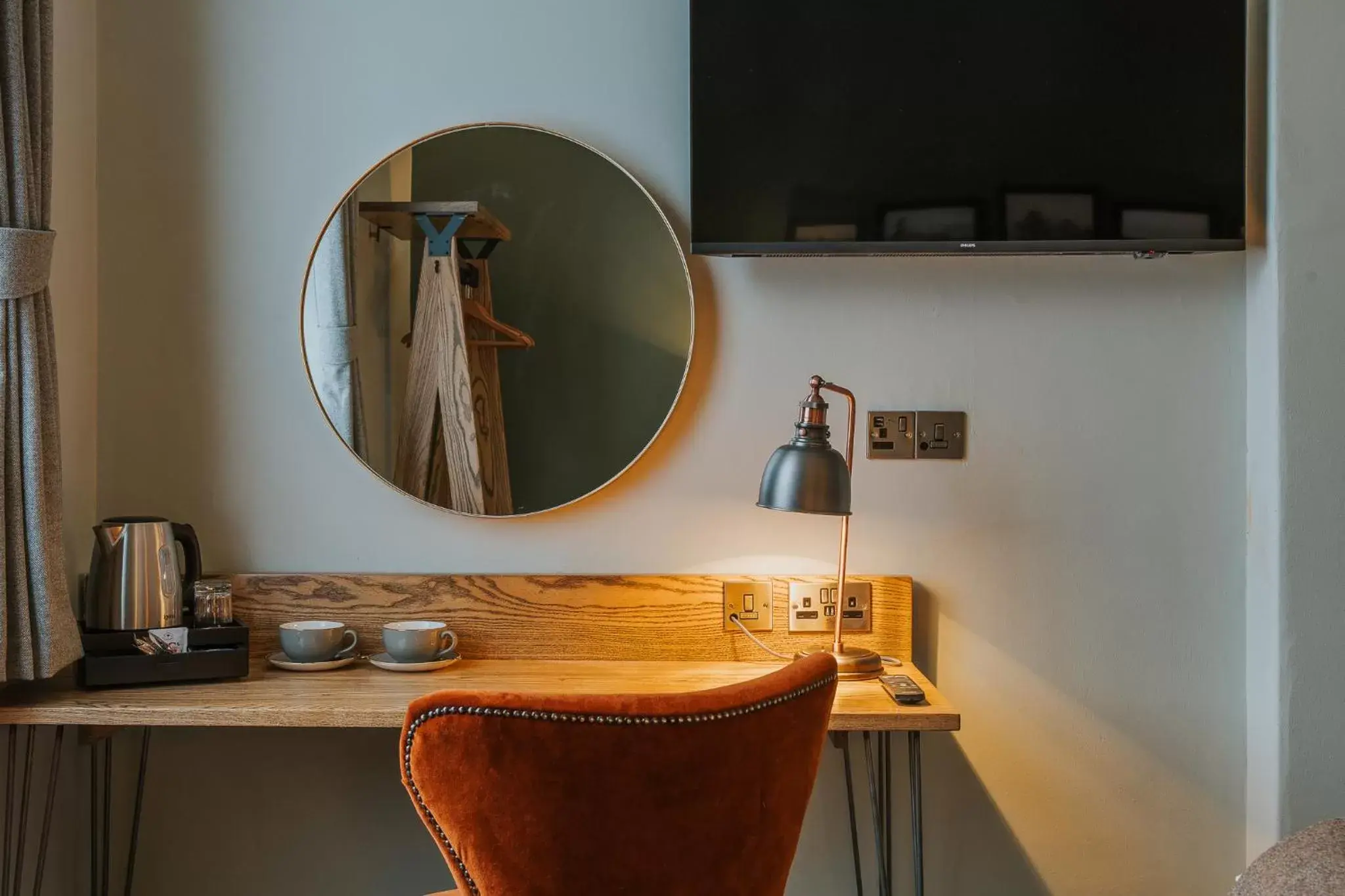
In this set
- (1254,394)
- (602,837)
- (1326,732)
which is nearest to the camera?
(602,837)

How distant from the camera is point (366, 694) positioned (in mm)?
1742

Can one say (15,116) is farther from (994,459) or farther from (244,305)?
(994,459)

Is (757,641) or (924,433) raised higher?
(924,433)

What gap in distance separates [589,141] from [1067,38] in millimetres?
876

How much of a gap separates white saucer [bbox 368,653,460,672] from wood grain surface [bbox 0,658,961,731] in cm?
1

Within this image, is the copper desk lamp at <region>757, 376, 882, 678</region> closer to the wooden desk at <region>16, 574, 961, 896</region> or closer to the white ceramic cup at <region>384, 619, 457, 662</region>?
the wooden desk at <region>16, 574, 961, 896</region>

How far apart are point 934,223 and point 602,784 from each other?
1.23 metres

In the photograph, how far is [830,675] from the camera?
123 centimetres

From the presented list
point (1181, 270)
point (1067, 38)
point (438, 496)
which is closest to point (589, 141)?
point (438, 496)

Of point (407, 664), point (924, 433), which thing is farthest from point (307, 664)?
point (924, 433)

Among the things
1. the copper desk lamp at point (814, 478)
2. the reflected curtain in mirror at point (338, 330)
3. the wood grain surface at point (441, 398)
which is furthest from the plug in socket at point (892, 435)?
the reflected curtain in mirror at point (338, 330)

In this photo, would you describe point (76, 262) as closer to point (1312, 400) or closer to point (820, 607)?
point (820, 607)

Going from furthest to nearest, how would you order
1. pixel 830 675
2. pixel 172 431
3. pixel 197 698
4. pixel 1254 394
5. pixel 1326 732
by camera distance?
pixel 172 431 < pixel 1254 394 < pixel 1326 732 < pixel 197 698 < pixel 830 675

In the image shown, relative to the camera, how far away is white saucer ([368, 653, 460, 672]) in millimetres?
1902
